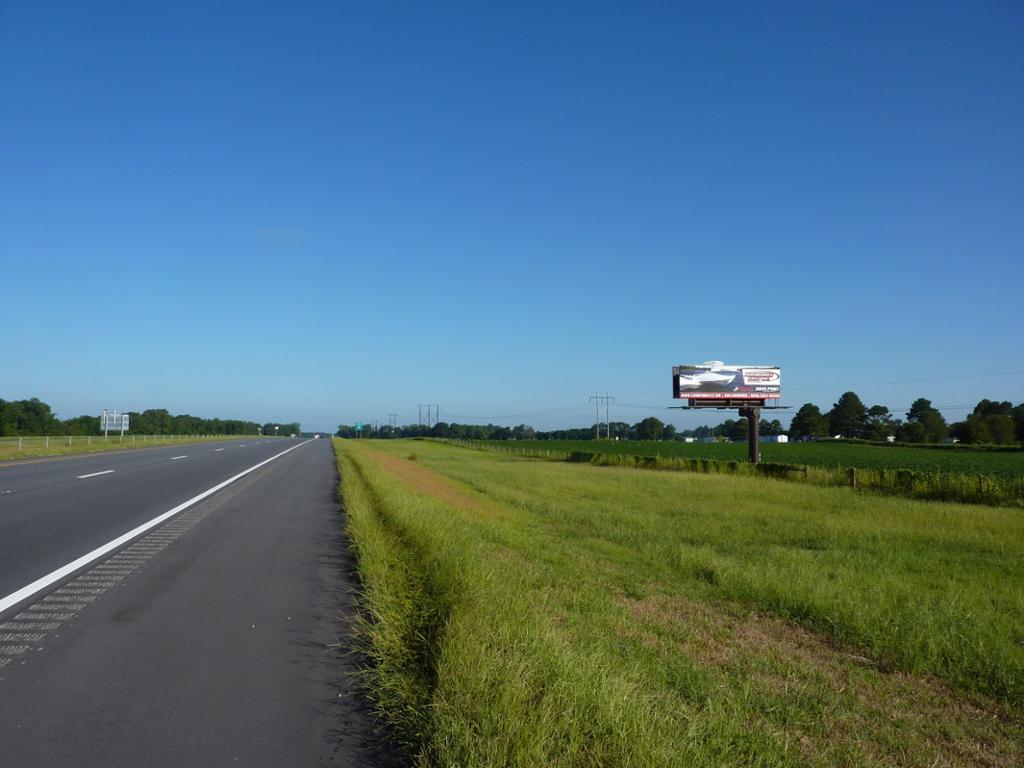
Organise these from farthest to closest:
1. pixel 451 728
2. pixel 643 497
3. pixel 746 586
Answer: pixel 643 497, pixel 746 586, pixel 451 728

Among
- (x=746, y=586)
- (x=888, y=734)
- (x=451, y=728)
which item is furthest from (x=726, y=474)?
(x=451, y=728)

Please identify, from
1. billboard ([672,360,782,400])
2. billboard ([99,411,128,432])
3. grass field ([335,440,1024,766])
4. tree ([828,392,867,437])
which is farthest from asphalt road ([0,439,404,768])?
tree ([828,392,867,437])

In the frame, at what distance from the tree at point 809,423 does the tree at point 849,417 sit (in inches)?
226

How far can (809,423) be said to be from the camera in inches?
7239

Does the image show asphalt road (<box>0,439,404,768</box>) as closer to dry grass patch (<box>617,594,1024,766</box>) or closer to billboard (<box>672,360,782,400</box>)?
dry grass patch (<box>617,594,1024,766</box>)

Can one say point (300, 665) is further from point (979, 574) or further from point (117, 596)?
point (979, 574)

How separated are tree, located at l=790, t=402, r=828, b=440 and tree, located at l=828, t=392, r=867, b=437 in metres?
5.75

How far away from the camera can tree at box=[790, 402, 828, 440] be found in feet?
596

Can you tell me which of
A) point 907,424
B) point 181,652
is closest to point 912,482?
point 181,652

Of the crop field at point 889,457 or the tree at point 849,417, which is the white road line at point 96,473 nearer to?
the crop field at point 889,457

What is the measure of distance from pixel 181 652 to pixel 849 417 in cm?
18489

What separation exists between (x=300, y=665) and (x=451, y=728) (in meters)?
1.83

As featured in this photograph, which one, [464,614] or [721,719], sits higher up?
[464,614]

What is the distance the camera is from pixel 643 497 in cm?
2458
